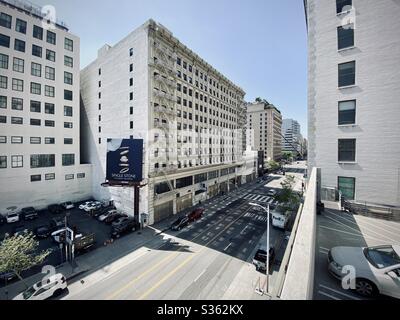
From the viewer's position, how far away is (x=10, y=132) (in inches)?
1286

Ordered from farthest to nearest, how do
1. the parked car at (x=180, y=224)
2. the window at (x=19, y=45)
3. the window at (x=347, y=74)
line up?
the window at (x=19, y=45) → the parked car at (x=180, y=224) → the window at (x=347, y=74)

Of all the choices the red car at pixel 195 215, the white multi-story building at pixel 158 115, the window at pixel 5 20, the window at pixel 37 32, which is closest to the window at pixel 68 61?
the white multi-story building at pixel 158 115

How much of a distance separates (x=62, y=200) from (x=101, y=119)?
18.9m

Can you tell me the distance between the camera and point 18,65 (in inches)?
1325

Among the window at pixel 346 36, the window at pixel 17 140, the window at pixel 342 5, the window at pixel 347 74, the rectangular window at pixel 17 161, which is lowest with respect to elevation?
the rectangular window at pixel 17 161

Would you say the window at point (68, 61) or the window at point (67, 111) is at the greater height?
the window at point (68, 61)

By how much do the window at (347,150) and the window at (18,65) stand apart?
49.9 meters

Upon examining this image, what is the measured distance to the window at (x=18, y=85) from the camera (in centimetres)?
3316

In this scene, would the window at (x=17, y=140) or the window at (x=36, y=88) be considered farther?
the window at (x=36, y=88)

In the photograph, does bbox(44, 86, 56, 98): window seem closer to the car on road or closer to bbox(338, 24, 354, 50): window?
bbox(338, 24, 354, 50): window

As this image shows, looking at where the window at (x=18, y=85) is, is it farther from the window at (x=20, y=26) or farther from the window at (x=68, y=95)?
the window at (x=20, y=26)

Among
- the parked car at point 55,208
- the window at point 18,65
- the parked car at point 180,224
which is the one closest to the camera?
the parked car at point 180,224

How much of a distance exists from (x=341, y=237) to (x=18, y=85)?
50194mm
